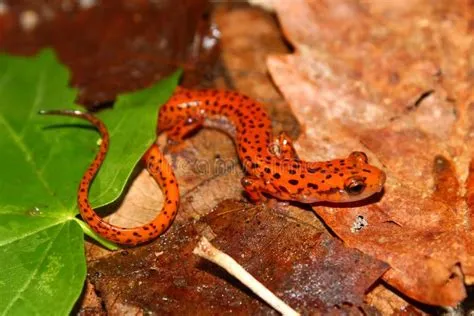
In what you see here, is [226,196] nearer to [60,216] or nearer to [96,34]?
[60,216]

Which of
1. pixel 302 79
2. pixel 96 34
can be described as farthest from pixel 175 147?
pixel 96 34

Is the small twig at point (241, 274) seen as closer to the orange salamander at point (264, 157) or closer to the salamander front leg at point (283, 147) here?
the orange salamander at point (264, 157)

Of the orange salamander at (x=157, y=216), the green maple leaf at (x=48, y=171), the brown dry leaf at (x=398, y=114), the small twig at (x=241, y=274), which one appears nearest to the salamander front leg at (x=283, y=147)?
the brown dry leaf at (x=398, y=114)

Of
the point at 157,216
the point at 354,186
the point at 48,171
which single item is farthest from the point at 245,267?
the point at 48,171

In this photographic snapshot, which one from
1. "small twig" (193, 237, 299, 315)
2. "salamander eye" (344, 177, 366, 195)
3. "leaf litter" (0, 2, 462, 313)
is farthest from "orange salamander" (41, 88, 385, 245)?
"small twig" (193, 237, 299, 315)

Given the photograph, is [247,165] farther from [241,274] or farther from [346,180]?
[241,274]
